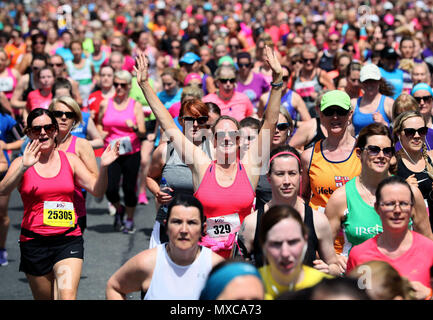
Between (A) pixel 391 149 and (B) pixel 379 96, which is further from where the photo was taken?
(B) pixel 379 96

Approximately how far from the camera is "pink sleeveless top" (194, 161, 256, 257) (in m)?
5.12

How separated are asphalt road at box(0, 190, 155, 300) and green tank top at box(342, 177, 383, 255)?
2.57 meters

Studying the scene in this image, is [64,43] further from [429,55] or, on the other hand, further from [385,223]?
[385,223]

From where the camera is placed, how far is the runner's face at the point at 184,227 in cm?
414

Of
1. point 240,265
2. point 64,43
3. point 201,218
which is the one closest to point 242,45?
point 64,43

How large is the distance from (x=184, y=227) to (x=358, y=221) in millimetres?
1285

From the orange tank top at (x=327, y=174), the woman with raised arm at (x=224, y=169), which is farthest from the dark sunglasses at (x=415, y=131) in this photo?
the woman with raised arm at (x=224, y=169)

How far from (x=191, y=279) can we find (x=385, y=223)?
113cm

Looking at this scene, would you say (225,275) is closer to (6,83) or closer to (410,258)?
(410,258)

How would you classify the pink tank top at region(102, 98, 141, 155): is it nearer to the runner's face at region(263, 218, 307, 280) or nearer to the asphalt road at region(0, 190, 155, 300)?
the asphalt road at region(0, 190, 155, 300)

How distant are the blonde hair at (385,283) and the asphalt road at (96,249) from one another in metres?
3.55

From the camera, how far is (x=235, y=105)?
874cm

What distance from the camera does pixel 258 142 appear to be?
5.35m

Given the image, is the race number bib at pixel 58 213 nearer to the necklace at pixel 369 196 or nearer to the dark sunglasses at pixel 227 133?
the dark sunglasses at pixel 227 133
